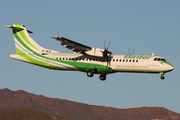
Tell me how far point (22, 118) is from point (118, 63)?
126248 mm

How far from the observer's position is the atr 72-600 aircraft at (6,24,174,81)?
60.4 m


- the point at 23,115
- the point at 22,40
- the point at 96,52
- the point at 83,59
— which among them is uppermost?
the point at 22,40

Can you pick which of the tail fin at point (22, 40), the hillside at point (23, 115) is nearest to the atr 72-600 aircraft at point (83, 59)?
the tail fin at point (22, 40)

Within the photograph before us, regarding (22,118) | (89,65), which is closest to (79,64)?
(89,65)

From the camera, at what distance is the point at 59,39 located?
60750 mm

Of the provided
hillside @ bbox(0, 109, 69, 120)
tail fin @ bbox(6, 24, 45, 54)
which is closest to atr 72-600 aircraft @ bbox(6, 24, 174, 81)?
tail fin @ bbox(6, 24, 45, 54)

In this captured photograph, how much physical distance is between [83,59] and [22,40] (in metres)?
11.3

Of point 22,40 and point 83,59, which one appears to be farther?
point 22,40

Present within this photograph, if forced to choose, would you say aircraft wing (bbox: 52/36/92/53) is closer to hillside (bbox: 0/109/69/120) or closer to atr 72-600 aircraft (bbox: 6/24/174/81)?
atr 72-600 aircraft (bbox: 6/24/174/81)

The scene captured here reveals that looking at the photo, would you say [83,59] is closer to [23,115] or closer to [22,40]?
[22,40]

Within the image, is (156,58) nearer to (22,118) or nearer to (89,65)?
(89,65)

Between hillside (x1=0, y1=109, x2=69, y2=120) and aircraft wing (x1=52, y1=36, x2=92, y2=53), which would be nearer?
aircraft wing (x1=52, y1=36, x2=92, y2=53)

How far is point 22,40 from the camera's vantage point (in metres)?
69.7

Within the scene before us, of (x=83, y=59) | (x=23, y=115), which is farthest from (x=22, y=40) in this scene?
(x=23, y=115)
